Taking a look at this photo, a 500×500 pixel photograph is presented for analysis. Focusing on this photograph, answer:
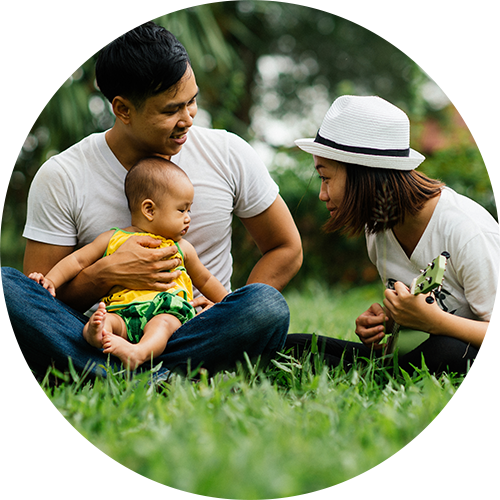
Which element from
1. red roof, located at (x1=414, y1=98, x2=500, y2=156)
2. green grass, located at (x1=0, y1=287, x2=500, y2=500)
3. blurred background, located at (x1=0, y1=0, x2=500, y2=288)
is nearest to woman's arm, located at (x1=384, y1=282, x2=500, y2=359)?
green grass, located at (x1=0, y1=287, x2=500, y2=500)

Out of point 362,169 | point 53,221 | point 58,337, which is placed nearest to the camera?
point 58,337

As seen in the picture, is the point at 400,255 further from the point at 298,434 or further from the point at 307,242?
the point at 307,242

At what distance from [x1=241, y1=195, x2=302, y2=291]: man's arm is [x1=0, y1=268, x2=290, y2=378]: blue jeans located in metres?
0.56

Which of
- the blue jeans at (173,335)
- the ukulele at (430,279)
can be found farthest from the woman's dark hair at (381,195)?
the blue jeans at (173,335)

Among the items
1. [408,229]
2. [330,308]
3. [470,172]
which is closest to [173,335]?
[408,229]

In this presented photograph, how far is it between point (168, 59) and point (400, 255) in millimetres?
1284

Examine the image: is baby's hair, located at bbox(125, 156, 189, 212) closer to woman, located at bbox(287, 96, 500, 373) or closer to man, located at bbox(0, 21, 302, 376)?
man, located at bbox(0, 21, 302, 376)

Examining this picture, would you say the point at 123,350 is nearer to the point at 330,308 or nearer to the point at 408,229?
the point at 408,229

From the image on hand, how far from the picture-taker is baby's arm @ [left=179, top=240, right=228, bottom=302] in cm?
257

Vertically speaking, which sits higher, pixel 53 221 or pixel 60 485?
pixel 53 221

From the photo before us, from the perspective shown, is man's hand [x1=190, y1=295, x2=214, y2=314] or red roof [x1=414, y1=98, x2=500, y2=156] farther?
red roof [x1=414, y1=98, x2=500, y2=156]

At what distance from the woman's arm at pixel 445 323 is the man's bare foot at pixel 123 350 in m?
0.97

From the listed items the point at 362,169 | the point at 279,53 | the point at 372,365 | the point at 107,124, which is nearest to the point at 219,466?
the point at 372,365

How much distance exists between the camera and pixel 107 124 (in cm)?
813
